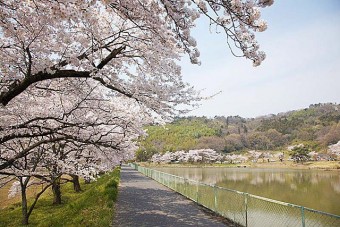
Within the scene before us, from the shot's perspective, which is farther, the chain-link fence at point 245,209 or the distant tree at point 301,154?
the distant tree at point 301,154

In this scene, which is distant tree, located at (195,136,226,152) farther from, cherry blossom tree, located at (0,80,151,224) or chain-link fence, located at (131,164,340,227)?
cherry blossom tree, located at (0,80,151,224)

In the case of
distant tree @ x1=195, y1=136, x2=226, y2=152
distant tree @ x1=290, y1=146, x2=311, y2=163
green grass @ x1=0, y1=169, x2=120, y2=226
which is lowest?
green grass @ x1=0, y1=169, x2=120, y2=226

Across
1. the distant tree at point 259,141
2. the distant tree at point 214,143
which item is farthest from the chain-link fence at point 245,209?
the distant tree at point 259,141

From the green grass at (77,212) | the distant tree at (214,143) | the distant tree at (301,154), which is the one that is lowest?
the green grass at (77,212)

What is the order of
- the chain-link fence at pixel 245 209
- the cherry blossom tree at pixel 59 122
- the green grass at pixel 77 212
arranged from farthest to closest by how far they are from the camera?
the green grass at pixel 77 212
the chain-link fence at pixel 245 209
the cherry blossom tree at pixel 59 122

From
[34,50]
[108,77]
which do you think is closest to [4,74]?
[34,50]

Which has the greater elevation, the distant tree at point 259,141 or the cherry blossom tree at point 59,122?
the distant tree at point 259,141

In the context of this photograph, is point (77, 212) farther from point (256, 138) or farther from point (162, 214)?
point (256, 138)

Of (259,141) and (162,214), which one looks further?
(259,141)

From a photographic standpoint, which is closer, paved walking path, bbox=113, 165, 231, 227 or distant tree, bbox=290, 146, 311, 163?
paved walking path, bbox=113, 165, 231, 227

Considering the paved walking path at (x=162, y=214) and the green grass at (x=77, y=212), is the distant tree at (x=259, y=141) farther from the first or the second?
the paved walking path at (x=162, y=214)

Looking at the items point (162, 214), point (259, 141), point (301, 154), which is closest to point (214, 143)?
point (259, 141)

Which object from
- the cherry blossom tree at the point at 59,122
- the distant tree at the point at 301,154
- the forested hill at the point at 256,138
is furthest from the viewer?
the forested hill at the point at 256,138

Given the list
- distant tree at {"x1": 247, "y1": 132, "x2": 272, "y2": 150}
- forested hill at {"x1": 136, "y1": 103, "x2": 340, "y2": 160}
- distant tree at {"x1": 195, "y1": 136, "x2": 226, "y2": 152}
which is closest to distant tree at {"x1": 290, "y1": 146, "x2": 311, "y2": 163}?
forested hill at {"x1": 136, "y1": 103, "x2": 340, "y2": 160}
